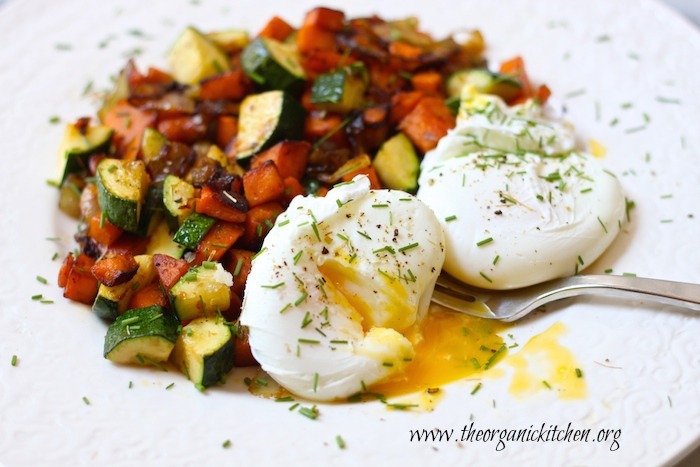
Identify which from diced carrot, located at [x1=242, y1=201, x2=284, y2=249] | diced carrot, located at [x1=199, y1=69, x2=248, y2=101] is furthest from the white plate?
diced carrot, located at [x1=199, y1=69, x2=248, y2=101]

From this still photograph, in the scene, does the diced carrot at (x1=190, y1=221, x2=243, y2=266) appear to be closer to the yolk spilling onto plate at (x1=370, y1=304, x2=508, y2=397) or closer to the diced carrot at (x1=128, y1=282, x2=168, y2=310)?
the diced carrot at (x1=128, y1=282, x2=168, y2=310)

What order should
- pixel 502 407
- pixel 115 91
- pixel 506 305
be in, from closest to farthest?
pixel 502 407
pixel 506 305
pixel 115 91

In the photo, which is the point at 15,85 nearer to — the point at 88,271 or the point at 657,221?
the point at 88,271

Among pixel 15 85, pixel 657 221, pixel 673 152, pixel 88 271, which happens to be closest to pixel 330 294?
pixel 88 271

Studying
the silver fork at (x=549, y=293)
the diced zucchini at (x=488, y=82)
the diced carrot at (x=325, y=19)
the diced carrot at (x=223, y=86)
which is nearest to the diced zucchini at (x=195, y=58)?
the diced carrot at (x=223, y=86)

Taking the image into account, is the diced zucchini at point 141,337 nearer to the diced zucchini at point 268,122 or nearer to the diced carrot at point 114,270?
the diced carrot at point 114,270

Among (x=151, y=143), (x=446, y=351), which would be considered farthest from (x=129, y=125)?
(x=446, y=351)
